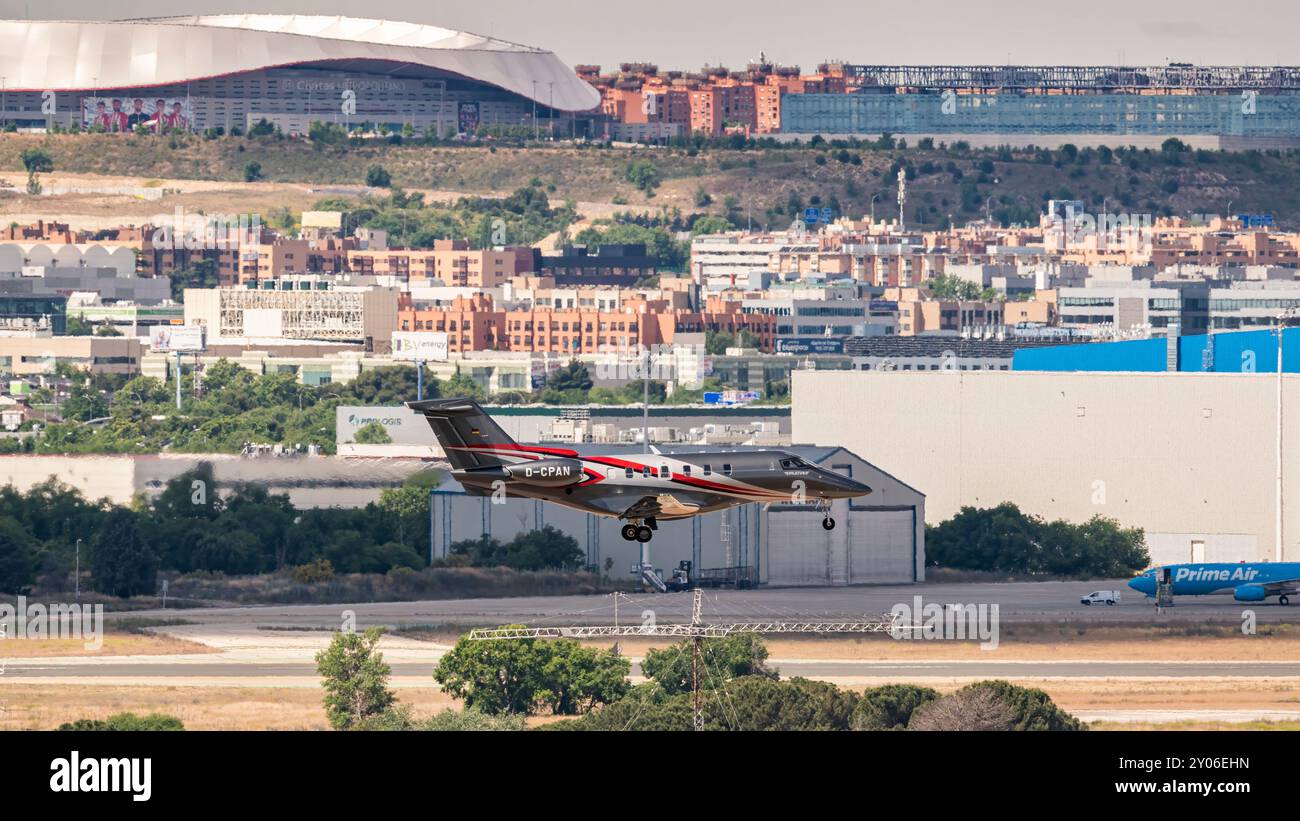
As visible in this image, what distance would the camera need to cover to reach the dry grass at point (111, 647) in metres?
61.3

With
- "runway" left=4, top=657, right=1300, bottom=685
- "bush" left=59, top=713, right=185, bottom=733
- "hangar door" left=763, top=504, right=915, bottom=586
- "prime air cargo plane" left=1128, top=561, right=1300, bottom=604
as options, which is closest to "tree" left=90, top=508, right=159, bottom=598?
"runway" left=4, top=657, right=1300, bottom=685

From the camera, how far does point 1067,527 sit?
294 feet

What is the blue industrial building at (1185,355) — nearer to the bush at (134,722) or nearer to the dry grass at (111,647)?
the dry grass at (111,647)

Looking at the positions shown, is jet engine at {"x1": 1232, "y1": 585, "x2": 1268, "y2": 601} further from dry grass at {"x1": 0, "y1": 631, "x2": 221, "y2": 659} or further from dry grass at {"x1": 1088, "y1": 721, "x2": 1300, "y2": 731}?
dry grass at {"x1": 0, "y1": 631, "x2": 221, "y2": 659}

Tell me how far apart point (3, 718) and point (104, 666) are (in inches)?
374

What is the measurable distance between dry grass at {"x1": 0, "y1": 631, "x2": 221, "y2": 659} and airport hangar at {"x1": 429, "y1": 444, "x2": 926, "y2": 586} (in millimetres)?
16439

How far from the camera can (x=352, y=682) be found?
2060 inches

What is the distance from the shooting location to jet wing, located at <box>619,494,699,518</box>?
87.2ft

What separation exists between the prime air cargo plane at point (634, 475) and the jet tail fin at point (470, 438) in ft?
0.03
